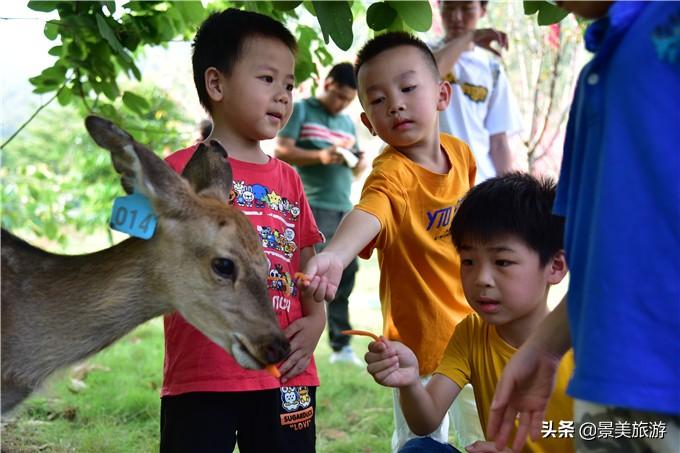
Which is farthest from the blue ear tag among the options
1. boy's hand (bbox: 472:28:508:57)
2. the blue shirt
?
boy's hand (bbox: 472:28:508:57)

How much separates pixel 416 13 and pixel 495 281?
3.44 feet

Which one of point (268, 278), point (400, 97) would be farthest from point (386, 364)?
point (400, 97)

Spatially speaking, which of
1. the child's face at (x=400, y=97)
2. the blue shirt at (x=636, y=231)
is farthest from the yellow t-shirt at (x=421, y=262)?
the blue shirt at (x=636, y=231)

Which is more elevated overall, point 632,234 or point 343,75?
point 343,75

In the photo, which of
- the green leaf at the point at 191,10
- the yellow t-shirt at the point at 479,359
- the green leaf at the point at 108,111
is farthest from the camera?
the green leaf at the point at 108,111

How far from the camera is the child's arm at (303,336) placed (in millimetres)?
2844

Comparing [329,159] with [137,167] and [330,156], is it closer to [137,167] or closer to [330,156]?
[330,156]

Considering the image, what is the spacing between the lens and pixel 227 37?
307cm

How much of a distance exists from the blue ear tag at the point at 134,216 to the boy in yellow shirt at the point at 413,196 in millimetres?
1018

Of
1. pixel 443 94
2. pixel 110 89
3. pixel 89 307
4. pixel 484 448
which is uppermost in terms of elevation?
pixel 110 89

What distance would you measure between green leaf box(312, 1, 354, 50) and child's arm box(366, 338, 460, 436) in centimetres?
104

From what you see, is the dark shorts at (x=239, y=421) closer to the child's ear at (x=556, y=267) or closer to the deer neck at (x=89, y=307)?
the deer neck at (x=89, y=307)

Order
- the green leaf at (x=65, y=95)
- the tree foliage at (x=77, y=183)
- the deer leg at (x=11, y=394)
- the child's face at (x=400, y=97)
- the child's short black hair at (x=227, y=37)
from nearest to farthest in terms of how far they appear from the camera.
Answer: the deer leg at (x=11, y=394) → the child's short black hair at (x=227, y=37) → the child's face at (x=400, y=97) → the green leaf at (x=65, y=95) → the tree foliage at (x=77, y=183)

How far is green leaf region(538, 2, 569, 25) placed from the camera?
3.31m
